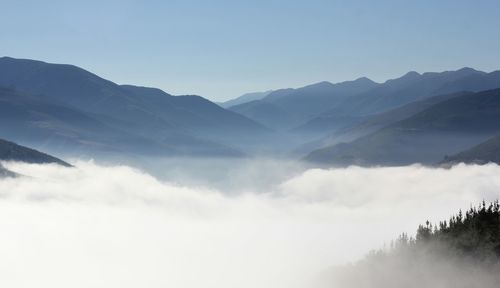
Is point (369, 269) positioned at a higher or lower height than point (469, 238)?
lower

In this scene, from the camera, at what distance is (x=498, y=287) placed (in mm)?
91688

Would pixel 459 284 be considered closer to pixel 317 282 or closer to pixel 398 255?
pixel 398 255

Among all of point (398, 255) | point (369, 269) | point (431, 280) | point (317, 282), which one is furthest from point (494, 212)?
point (317, 282)

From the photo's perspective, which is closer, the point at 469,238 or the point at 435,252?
the point at 469,238

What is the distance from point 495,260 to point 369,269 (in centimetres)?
5025

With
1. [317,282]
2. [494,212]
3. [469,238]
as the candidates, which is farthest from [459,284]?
[317,282]

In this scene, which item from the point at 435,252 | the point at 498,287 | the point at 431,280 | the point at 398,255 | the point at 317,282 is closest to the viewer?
the point at 498,287

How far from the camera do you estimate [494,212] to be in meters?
120

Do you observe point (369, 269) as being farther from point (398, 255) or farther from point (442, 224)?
point (442, 224)

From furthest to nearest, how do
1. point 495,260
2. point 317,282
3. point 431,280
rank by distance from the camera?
point 317,282 → point 431,280 → point 495,260

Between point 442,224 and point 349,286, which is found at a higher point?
point 442,224

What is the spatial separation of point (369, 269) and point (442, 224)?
2222cm

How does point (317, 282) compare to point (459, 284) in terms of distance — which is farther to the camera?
point (317, 282)

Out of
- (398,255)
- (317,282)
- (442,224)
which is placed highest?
(442,224)
